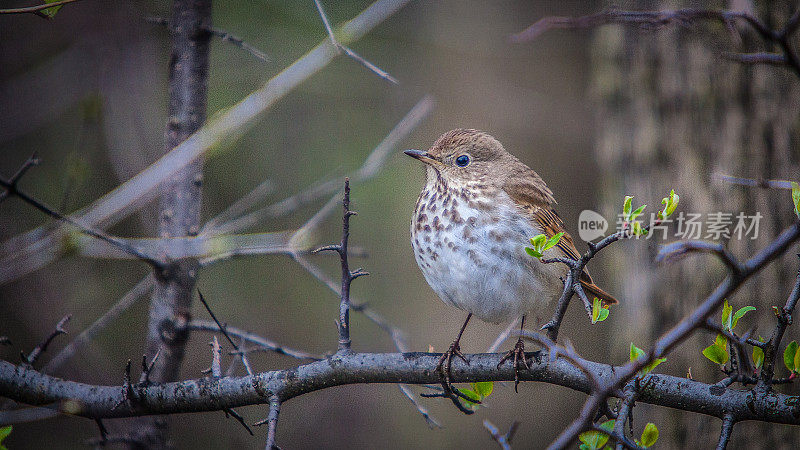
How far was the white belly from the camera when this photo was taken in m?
2.49

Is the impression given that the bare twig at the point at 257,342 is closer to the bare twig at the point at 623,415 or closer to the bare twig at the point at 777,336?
the bare twig at the point at 623,415

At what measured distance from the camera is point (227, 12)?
14.7 feet

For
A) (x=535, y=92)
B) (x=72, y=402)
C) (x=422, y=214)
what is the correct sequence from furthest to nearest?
(x=535, y=92)
(x=422, y=214)
(x=72, y=402)

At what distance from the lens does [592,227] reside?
452 cm

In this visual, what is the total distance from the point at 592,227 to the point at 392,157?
1.59m

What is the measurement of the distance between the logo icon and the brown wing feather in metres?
1.50

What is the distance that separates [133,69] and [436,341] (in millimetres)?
3408

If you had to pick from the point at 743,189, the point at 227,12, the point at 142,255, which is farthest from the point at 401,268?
the point at 142,255

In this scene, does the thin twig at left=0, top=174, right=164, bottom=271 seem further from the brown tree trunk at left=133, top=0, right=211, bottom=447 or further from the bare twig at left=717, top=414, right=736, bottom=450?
the bare twig at left=717, top=414, right=736, bottom=450

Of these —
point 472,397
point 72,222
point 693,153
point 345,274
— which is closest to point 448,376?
point 472,397

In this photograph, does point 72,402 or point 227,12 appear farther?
point 227,12

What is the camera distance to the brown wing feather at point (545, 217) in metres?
2.69

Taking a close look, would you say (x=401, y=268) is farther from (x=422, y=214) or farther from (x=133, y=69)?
(x=422, y=214)

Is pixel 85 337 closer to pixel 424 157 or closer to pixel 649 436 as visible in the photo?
pixel 424 157
